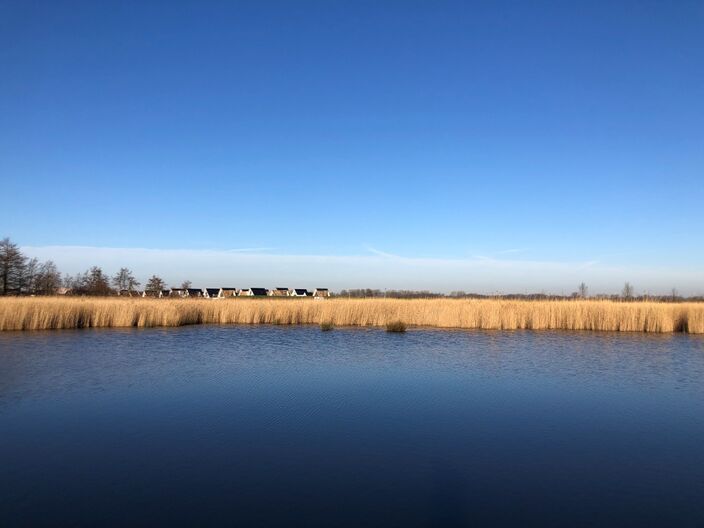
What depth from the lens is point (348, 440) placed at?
5.25 metres

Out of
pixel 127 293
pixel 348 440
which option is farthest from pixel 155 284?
pixel 348 440

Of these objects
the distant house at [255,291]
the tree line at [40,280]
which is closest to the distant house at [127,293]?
the tree line at [40,280]

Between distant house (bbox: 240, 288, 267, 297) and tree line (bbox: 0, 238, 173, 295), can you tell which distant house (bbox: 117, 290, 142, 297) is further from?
distant house (bbox: 240, 288, 267, 297)

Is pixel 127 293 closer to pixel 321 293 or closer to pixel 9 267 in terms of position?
pixel 9 267

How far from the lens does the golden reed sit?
617 inches

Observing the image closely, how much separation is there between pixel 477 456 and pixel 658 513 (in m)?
1.51

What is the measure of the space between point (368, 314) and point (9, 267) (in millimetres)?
24640

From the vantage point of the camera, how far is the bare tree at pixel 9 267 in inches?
1216

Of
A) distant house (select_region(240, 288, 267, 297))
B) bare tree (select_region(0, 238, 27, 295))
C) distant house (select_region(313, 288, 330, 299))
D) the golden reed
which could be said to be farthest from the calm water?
distant house (select_region(240, 288, 267, 297))

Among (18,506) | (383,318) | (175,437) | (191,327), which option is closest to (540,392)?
(175,437)

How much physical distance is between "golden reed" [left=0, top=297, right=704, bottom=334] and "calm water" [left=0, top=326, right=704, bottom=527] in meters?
5.47

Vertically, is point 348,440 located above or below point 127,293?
below

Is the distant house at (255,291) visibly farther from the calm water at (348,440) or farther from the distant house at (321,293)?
the calm water at (348,440)

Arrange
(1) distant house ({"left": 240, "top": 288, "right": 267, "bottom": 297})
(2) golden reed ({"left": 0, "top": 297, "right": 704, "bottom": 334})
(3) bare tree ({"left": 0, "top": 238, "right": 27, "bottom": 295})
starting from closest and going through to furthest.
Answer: (2) golden reed ({"left": 0, "top": 297, "right": 704, "bottom": 334})
(3) bare tree ({"left": 0, "top": 238, "right": 27, "bottom": 295})
(1) distant house ({"left": 240, "top": 288, "right": 267, "bottom": 297})
